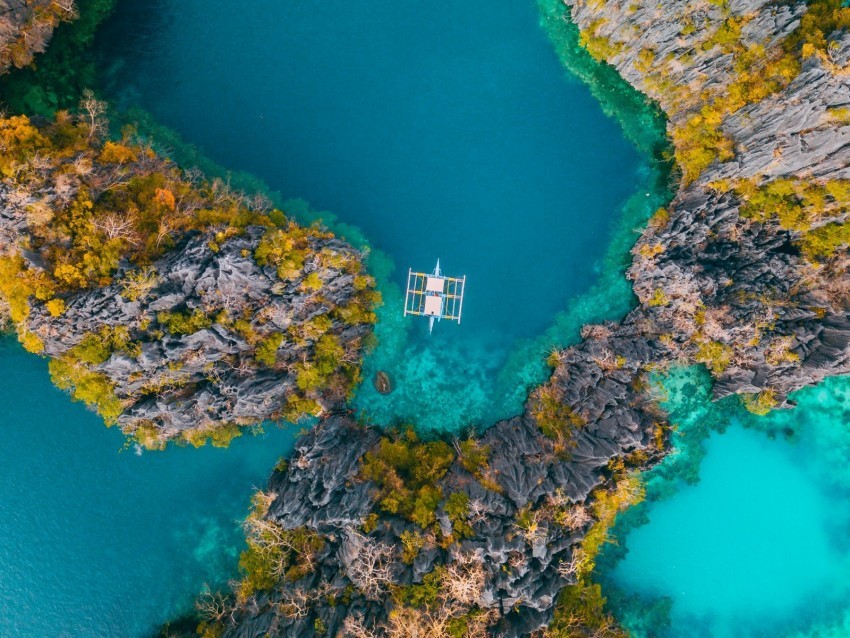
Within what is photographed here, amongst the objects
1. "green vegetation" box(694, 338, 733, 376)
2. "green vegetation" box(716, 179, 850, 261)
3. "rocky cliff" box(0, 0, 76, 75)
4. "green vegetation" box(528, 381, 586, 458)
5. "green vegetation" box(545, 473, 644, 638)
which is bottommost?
"green vegetation" box(545, 473, 644, 638)

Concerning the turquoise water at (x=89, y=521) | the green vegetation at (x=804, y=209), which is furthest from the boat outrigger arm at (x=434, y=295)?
the green vegetation at (x=804, y=209)

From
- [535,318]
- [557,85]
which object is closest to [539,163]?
[557,85]

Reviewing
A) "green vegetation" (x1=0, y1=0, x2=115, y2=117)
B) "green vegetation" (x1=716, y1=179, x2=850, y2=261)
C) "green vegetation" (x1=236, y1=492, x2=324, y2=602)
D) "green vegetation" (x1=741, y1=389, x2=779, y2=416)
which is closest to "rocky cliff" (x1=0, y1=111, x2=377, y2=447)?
"green vegetation" (x1=0, y1=0, x2=115, y2=117)

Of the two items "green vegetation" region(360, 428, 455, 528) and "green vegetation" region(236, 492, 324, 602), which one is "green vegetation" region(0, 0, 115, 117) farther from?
"green vegetation" region(360, 428, 455, 528)

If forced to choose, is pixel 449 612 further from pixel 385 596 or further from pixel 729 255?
→ pixel 729 255

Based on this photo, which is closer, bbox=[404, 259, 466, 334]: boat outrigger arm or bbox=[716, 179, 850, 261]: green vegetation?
bbox=[716, 179, 850, 261]: green vegetation
